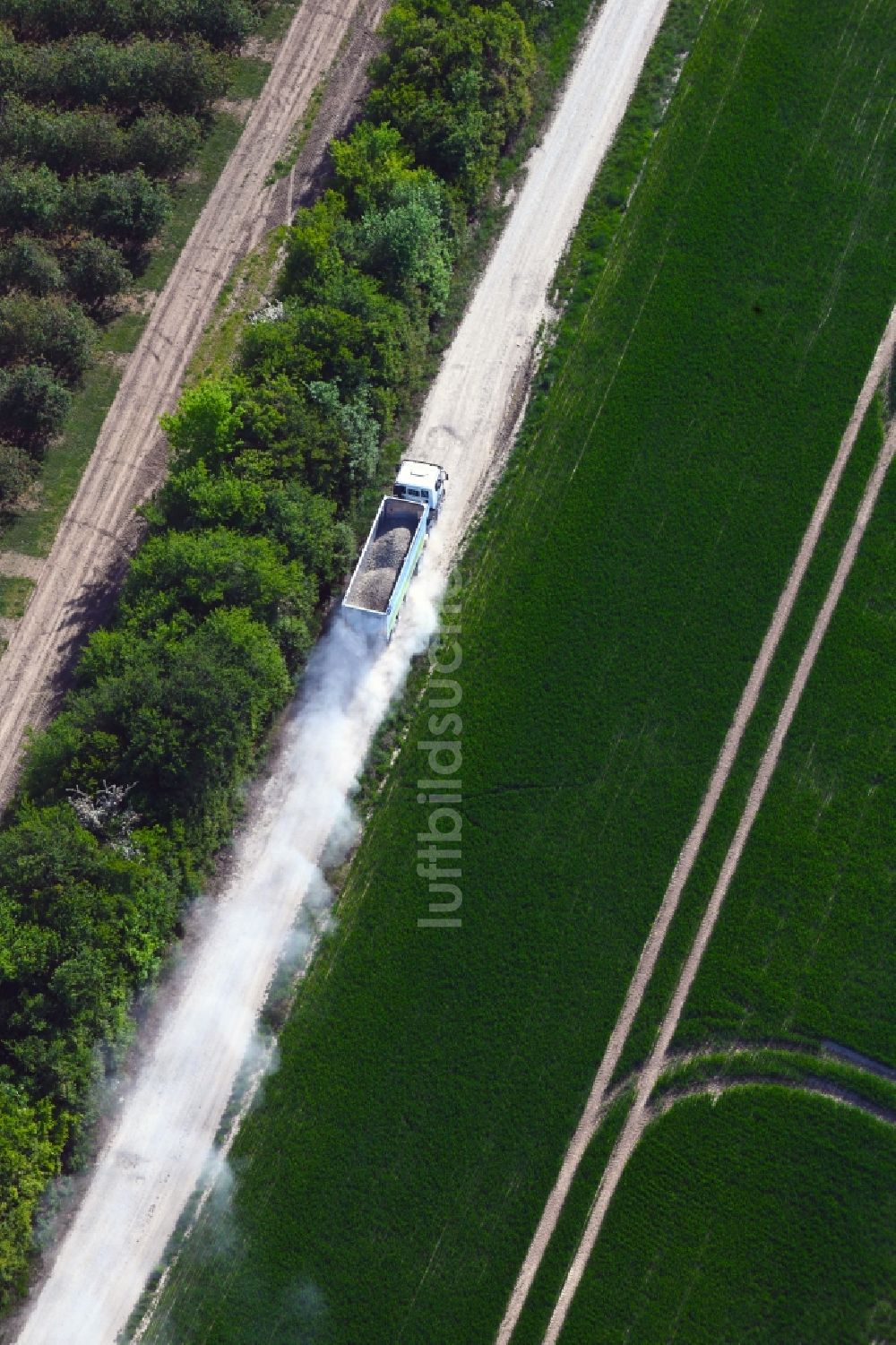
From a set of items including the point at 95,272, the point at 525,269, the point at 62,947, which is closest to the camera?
the point at 62,947

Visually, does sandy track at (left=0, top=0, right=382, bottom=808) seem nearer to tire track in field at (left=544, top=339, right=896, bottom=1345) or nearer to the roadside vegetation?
the roadside vegetation

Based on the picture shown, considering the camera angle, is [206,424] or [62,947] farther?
[206,424]

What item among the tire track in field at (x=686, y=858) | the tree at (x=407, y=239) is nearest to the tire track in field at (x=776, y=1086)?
the tire track in field at (x=686, y=858)

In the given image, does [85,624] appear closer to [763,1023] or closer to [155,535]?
[155,535]

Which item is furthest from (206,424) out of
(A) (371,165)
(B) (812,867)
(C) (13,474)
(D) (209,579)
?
(B) (812,867)

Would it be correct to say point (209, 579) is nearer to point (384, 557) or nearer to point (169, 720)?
point (169, 720)

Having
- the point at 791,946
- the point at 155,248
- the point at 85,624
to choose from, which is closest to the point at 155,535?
the point at 85,624
